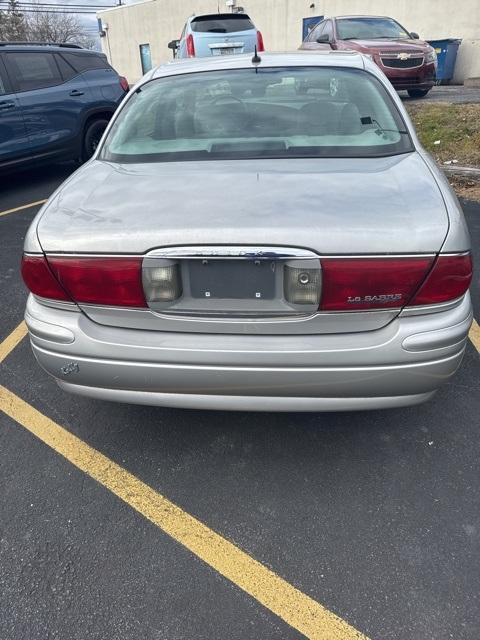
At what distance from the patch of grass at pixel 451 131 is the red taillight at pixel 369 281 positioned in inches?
245

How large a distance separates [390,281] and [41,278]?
4.36 ft

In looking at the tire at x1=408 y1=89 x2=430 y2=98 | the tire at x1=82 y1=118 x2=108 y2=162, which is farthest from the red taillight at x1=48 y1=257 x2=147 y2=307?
the tire at x1=408 y1=89 x2=430 y2=98

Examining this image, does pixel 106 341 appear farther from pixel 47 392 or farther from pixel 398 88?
pixel 398 88

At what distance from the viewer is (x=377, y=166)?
2.31 metres

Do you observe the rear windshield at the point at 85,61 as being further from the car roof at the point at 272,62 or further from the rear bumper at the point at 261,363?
the rear bumper at the point at 261,363

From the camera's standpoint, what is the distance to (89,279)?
191 cm

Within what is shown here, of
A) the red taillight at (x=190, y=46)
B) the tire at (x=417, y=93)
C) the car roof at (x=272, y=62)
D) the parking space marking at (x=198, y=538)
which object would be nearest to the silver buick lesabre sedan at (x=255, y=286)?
the parking space marking at (x=198, y=538)

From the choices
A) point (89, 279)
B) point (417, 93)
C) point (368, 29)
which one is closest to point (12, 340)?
point (89, 279)

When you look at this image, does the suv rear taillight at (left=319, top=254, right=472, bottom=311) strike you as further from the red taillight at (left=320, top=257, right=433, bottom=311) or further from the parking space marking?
the parking space marking

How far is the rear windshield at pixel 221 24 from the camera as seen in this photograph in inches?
442

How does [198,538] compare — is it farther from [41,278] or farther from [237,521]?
[41,278]

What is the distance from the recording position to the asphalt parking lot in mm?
1750

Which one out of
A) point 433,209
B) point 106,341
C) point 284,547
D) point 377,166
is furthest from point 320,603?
point 377,166

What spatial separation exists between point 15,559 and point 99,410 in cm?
92
